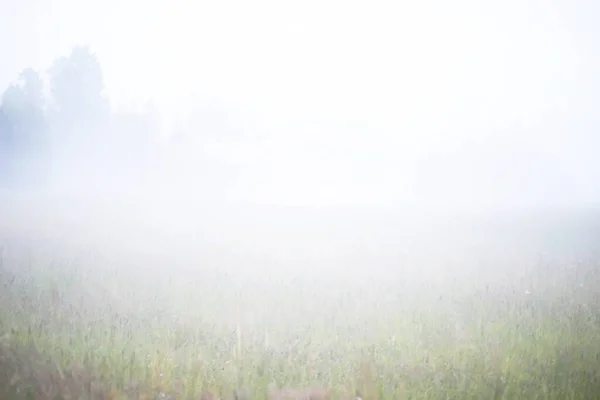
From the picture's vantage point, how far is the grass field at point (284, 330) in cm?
519

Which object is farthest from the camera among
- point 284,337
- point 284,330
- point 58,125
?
point 58,125

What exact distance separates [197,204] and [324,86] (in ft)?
34.7

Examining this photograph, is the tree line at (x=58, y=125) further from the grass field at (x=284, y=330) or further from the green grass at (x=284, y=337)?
the green grass at (x=284, y=337)

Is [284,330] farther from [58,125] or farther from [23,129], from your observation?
[23,129]

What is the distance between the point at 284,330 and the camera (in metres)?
6.99

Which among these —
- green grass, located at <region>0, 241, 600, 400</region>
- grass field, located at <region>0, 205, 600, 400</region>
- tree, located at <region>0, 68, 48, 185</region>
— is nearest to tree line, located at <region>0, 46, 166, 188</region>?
tree, located at <region>0, 68, 48, 185</region>

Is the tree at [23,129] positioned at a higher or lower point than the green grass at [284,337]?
higher

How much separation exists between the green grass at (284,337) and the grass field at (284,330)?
0.9 inches

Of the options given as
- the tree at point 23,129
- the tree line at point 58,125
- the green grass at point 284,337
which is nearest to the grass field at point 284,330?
the green grass at point 284,337

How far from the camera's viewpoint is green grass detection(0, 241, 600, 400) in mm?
5191

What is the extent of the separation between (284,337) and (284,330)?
0.25 m

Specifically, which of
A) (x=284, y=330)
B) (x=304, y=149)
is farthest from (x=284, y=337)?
(x=304, y=149)

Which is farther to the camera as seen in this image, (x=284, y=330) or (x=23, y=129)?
(x=23, y=129)

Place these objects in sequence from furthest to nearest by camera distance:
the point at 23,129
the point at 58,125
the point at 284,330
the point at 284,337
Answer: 1. the point at 58,125
2. the point at 23,129
3. the point at 284,330
4. the point at 284,337
